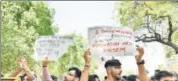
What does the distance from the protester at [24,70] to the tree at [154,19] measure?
1413 millimetres

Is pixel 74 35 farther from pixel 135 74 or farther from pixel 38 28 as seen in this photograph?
pixel 135 74

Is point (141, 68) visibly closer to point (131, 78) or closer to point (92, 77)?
point (131, 78)

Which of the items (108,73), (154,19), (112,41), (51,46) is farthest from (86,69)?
(154,19)

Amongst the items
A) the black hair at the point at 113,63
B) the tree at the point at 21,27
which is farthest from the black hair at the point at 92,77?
the tree at the point at 21,27

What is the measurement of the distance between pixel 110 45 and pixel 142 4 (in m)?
1.32

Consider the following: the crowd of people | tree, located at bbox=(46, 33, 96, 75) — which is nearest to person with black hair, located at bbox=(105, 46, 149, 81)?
the crowd of people

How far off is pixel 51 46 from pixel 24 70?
1.35ft

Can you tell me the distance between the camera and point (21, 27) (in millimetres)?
→ 6168

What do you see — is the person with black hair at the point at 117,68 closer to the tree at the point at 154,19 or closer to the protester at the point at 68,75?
the protester at the point at 68,75

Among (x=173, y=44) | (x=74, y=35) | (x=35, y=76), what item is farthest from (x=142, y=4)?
(x=35, y=76)

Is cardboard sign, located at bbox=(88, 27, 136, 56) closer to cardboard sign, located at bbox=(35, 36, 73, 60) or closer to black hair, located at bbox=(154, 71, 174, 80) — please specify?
cardboard sign, located at bbox=(35, 36, 73, 60)

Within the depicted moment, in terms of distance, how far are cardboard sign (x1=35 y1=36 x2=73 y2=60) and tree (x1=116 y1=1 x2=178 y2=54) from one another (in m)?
0.95

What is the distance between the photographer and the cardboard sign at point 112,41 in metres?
5.24

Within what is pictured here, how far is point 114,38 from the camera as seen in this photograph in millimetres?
5285
